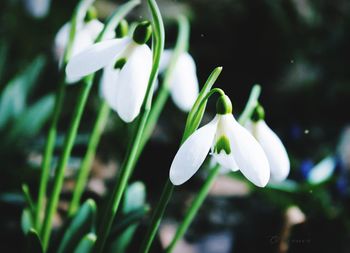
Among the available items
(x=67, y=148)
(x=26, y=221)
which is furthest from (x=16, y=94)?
(x=67, y=148)

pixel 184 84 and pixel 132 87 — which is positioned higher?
pixel 132 87

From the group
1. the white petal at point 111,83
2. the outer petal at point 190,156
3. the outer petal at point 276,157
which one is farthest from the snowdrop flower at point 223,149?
the white petal at point 111,83

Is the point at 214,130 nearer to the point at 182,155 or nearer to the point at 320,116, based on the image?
the point at 182,155

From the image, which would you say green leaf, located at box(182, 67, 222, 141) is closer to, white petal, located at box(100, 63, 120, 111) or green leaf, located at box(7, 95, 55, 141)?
white petal, located at box(100, 63, 120, 111)

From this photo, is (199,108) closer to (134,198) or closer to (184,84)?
(184,84)

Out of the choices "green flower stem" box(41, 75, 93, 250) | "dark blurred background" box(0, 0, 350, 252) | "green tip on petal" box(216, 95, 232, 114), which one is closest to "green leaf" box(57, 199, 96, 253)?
"green flower stem" box(41, 75, 93, 250)

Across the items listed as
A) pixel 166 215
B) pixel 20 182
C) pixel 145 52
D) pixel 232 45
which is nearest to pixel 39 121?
pixel 20 182
